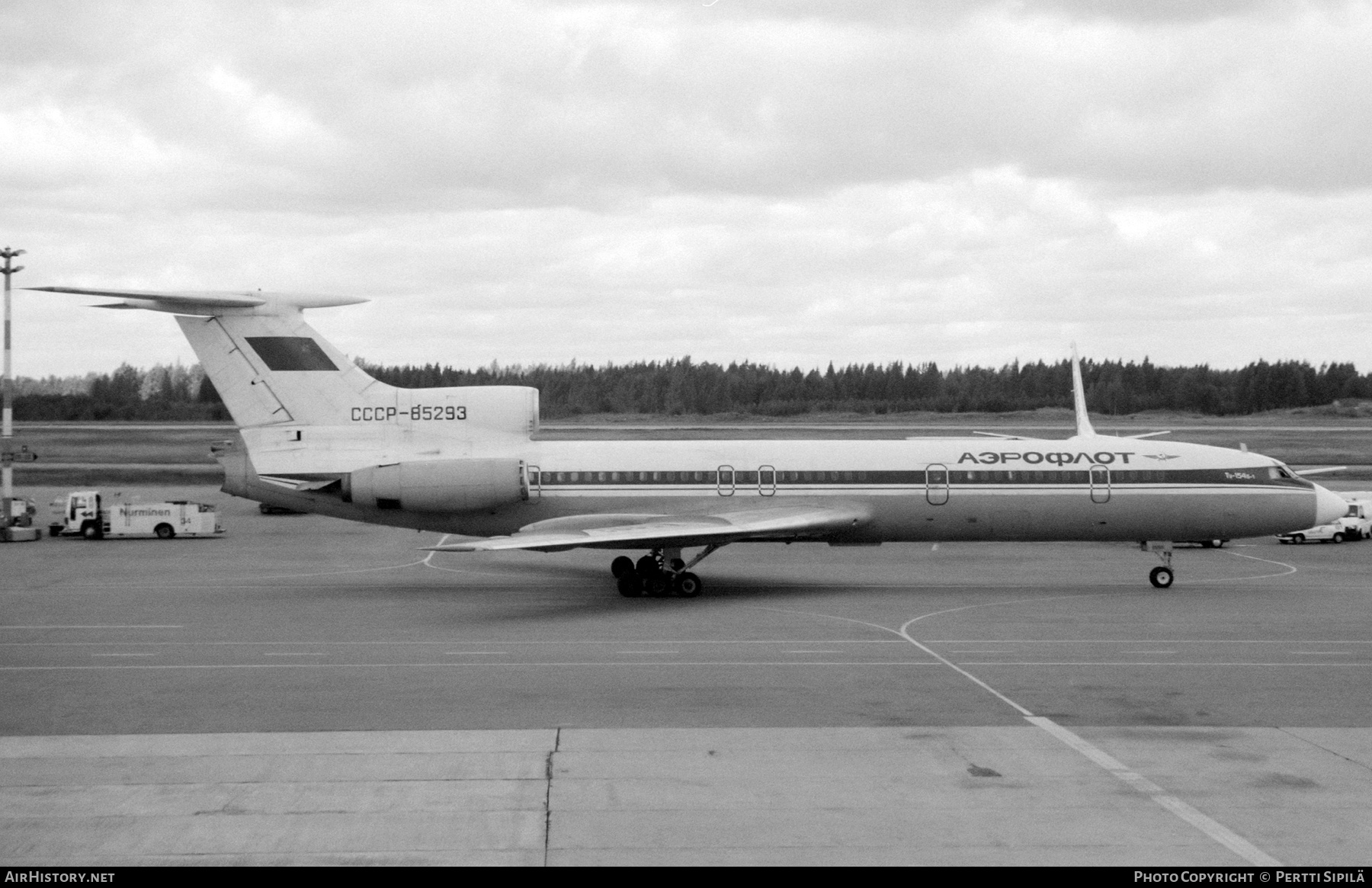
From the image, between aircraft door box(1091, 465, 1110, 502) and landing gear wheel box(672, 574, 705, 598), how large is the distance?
10076mm

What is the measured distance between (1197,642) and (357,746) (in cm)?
1501

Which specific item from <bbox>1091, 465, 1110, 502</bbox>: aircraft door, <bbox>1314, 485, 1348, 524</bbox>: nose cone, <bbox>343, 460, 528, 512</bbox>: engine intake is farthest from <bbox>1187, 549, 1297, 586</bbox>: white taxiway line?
<bbox>343, 460, 528, 512</bbox>: engine intake

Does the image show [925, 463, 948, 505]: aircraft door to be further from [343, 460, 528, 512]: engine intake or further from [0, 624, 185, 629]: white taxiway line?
[0, 624, 185, 629]: white taxiway line

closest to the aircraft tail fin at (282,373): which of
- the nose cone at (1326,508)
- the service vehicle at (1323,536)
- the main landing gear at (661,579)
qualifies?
the main landing gear at (661,579)

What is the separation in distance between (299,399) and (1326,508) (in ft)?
83.3

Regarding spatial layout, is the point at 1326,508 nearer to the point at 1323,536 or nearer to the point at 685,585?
the point at 1323,536

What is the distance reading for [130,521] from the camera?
145 ft

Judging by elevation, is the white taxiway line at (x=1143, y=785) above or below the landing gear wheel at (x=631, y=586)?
above

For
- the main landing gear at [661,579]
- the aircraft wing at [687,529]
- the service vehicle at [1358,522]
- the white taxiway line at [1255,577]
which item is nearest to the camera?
the aircraft wing at [687,529]

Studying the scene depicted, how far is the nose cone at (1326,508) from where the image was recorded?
31.7 meters

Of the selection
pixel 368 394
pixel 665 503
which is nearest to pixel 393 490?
pixel 368 394

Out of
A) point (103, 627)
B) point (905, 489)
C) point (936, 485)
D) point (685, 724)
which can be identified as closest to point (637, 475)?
point (905, 489)

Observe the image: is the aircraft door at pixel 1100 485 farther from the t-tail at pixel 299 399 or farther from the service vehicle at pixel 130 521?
the service vehicle at pixel 130 521

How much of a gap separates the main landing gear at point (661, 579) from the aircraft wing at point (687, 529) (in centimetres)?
64
